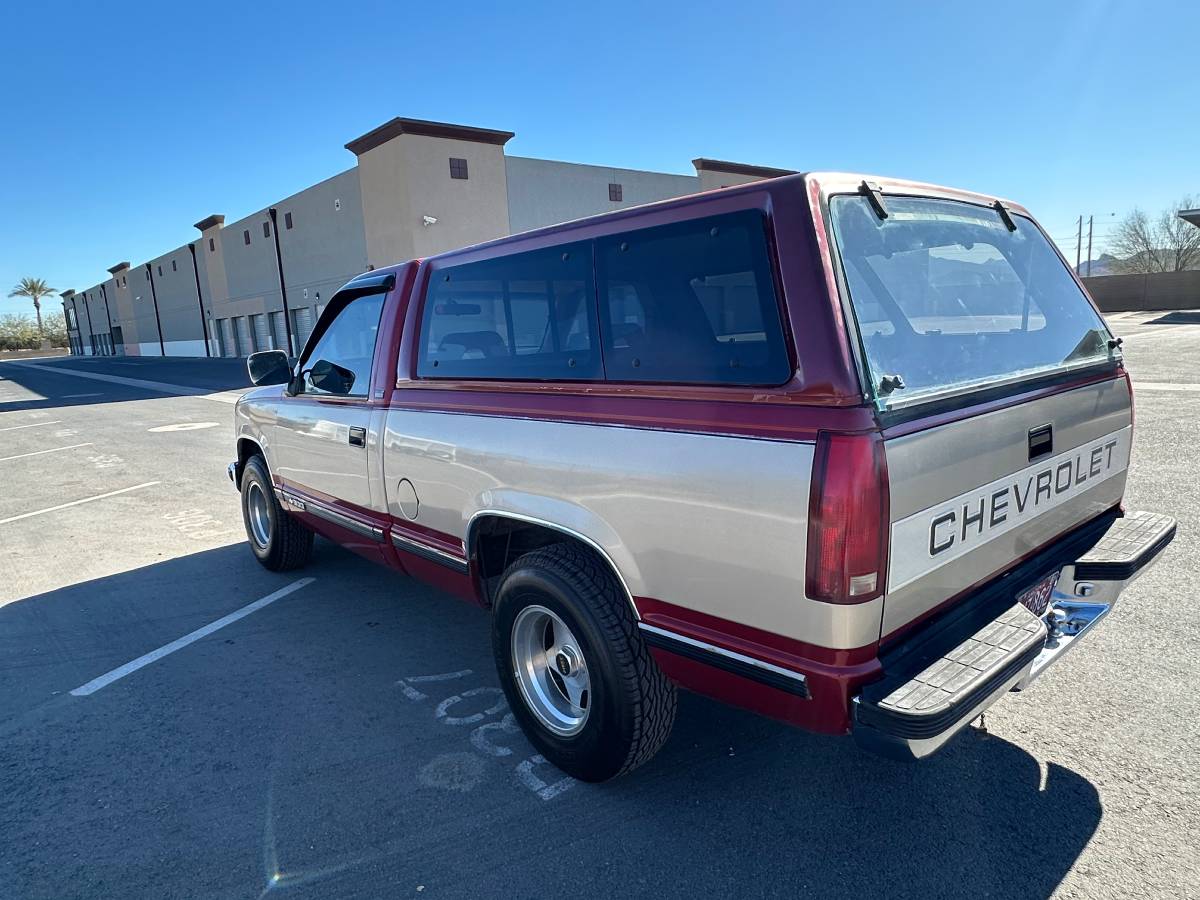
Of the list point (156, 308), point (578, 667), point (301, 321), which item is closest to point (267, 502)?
point (578, 667)

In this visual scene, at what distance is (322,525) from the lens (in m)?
4.49

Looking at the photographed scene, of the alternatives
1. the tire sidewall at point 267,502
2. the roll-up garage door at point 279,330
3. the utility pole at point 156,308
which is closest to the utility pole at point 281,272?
the roll-up garage door at point 279,330

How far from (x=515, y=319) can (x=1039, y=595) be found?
2258 mm

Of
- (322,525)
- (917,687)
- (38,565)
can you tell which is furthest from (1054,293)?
(38,565)

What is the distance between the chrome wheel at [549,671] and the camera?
2867 millimetres

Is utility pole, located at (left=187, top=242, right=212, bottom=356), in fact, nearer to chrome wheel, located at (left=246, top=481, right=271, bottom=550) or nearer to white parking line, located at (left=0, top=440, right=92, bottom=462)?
white parking line, located at (left=0, top=440, right=92, bottom=462)

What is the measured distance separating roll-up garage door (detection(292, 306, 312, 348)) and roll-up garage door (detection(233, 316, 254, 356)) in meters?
6.62

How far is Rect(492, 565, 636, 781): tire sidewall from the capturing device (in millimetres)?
2531

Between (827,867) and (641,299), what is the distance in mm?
1886

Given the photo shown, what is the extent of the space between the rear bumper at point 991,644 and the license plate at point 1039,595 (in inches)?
0.9

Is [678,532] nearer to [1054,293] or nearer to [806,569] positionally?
[806,569]

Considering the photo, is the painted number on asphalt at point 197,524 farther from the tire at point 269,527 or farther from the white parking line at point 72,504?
the white parking line at point 72,504

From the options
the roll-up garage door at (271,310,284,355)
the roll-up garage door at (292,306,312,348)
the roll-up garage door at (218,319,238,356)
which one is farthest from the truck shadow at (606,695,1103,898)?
the roll-up garage door at (218,319,238,356)

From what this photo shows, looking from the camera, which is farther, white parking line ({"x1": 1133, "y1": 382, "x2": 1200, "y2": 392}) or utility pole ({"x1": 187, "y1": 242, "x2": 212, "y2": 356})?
utility pole ({"x1": 187, "y1": 242, "x2": 212, "y2": 356})
